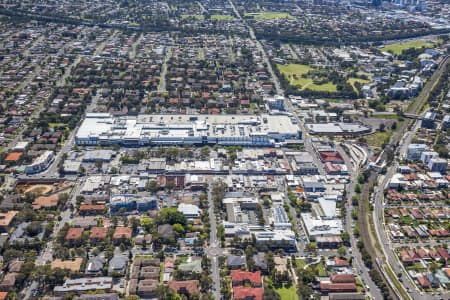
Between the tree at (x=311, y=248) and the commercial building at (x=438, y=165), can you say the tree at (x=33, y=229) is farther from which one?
the commercial building at (x=438, y=165)

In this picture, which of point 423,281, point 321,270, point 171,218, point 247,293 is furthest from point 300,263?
point 171,218

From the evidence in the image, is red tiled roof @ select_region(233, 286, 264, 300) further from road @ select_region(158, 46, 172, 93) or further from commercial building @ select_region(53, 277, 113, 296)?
road @ select_region(158, 46, 172, 93)

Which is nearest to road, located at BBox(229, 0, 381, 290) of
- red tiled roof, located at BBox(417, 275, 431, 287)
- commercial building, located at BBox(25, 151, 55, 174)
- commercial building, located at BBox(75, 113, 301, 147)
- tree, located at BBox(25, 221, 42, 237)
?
commercial building, located at BBox(75, 113, 301, 147)

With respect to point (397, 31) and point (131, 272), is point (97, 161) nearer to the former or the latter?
point (131, 272)

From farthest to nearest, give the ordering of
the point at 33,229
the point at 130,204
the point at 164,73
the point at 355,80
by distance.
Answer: the point at 355,80 < the point at 164,73 < the point at 130,204 < the point at 33,229

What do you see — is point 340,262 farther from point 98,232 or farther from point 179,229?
point 98,232
